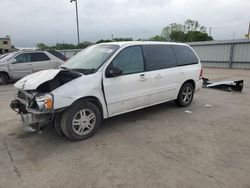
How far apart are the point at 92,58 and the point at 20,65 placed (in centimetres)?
830

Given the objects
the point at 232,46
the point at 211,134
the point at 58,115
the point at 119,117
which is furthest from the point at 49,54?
the point at 232,46

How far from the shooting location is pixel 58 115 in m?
3.85

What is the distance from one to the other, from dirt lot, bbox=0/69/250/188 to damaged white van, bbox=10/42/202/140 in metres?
0.43

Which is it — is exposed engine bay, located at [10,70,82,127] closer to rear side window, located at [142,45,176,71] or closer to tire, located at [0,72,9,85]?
rear side window, located at [142,45,176,71]

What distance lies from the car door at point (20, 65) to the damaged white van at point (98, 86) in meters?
7.62

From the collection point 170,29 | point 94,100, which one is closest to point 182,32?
point 170,29

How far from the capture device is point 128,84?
4473 mm

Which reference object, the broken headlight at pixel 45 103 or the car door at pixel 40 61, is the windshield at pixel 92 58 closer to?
the broken headlight at pixel 45 103

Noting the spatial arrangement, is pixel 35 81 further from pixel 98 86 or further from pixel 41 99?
pixel 98 86

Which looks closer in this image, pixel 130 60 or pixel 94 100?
pixel 94 100

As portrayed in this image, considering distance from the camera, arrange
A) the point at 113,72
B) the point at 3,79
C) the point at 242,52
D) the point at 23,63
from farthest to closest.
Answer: the point at 242,52 → the point at 23,63 → the point at 3,79 → the point at 113,72

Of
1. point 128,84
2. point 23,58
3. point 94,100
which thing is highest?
point 23,58

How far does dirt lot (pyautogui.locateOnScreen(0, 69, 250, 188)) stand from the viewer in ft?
9.39

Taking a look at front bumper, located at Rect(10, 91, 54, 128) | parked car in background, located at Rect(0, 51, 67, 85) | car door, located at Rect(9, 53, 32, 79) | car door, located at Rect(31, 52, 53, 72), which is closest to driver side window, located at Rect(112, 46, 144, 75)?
front bumper, located at Rect(10, 91, 54, 128)
